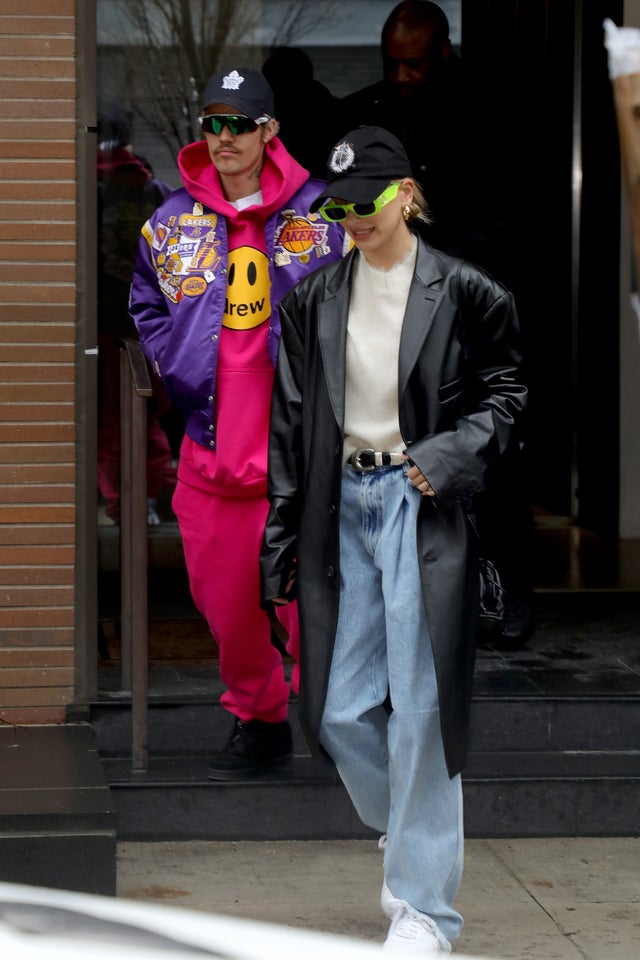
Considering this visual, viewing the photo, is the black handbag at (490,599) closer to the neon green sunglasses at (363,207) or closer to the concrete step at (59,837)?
the neon green sunglasses at (363,207)

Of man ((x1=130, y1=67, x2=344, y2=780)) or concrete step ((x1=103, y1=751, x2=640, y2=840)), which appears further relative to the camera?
concrete step ((x1=103, y1=751, x2=640, y2=840))

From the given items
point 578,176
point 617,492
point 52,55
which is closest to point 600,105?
point 578,176

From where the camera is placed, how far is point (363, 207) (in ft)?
13.9

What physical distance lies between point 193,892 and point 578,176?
17.9ft

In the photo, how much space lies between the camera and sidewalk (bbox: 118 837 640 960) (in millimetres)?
4535

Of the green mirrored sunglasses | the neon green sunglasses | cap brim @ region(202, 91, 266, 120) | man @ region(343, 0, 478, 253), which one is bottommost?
the neon green sunglasses

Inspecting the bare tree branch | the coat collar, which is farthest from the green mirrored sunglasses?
the bare tree branch

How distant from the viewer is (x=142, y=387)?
5125 millimetres

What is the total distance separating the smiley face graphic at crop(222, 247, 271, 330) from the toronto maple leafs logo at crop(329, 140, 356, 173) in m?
0.74

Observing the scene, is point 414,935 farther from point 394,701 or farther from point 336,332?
point 336,332

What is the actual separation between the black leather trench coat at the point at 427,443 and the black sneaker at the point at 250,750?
3.52ft

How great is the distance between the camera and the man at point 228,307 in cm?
494

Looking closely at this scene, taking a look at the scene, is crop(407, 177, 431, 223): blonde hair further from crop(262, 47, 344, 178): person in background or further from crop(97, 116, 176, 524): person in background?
crop(97, 116, 176, 524): person in background

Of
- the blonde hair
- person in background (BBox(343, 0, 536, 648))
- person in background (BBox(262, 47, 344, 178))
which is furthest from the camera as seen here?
person in background (BBox(262, 47, 344, 178))
